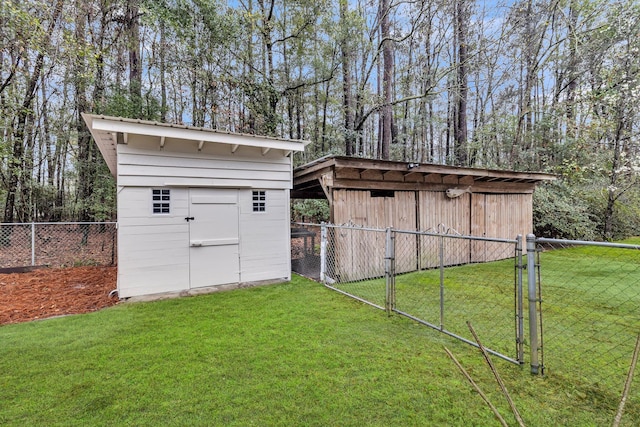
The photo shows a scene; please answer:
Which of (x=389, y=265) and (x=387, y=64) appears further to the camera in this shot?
(x=387, y=64)

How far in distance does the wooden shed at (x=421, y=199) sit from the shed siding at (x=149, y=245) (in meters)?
2.74

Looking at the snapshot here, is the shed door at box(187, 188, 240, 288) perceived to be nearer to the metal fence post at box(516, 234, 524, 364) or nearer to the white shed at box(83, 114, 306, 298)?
the white shed at box(83, 114, 306, 298)

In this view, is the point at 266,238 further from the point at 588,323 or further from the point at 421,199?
the point at 588,323

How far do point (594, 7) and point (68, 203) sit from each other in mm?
21479

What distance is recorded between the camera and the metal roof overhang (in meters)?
3.89

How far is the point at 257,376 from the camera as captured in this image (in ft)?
7.86

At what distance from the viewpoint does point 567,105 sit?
10.8 metres

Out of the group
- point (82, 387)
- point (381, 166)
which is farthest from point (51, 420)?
point (381, 166)

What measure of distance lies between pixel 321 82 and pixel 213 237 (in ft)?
26.6

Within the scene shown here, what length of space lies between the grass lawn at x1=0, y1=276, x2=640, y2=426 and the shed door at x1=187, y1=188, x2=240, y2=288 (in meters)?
1.15

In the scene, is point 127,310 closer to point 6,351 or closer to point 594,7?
point 6,351

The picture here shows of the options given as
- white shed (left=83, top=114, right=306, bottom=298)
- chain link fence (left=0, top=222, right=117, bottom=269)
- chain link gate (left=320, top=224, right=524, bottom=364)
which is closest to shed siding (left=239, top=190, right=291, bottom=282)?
white shed (left=83, top=114, right=306, bottom=298)

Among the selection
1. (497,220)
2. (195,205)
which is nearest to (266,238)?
(195,205)

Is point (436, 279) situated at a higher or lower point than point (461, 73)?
lower
